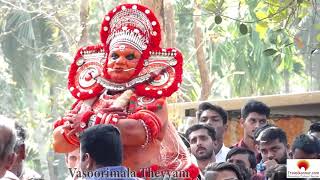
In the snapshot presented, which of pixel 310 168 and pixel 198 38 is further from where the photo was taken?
pixel 198 38

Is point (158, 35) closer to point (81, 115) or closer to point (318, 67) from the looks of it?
point (81, 115)

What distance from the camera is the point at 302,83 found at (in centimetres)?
3422

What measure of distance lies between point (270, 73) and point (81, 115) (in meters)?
23.0

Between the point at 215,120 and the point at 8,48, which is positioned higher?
the point at 8,48

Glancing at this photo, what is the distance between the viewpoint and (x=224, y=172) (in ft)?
20.5

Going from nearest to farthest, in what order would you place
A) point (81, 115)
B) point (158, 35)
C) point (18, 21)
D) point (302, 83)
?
point (81, 115) → point (158, 35) → point (18, 21) → point (302, 83)

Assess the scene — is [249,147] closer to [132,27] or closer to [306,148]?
[306,148]

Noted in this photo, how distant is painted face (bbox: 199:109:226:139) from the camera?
28.0 feet

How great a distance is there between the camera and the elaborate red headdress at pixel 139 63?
21.6ft

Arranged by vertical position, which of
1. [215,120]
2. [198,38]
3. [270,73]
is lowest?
[215,120]

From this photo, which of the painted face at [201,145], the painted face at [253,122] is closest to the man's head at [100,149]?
the painted face at [201,145]

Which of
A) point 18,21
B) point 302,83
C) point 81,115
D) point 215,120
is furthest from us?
point 302,83

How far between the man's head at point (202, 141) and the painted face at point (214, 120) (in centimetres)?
48

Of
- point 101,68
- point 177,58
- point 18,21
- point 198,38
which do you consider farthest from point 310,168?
point 18,21
